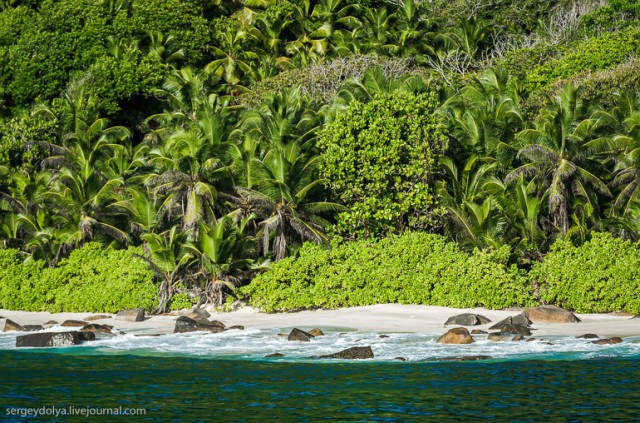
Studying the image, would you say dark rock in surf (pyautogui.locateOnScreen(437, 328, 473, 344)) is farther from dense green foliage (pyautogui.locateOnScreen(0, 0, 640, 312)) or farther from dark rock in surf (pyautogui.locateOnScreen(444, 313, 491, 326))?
dense green foliage (pyautogui.locateOnScreen(0, 0, 640, 312))

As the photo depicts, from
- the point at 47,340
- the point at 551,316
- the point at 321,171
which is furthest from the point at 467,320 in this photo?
the point at 47,340

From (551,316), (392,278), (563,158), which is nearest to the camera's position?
(551,316)

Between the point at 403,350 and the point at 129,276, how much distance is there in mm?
12642

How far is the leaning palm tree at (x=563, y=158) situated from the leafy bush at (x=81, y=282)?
1273 cm

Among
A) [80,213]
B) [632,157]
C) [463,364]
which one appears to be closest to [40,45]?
[80,213]

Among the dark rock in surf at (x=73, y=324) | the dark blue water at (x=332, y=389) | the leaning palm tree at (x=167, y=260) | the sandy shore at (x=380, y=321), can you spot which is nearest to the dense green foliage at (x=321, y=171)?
the leaning palm tree at (x=167, y=260)

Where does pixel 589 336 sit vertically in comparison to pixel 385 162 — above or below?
below

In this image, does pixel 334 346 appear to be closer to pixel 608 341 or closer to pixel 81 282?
pixel 608 341

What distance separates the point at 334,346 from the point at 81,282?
1321cm

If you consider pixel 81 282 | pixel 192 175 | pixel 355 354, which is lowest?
pixel 355 354

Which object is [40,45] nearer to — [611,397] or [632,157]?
[632,157]

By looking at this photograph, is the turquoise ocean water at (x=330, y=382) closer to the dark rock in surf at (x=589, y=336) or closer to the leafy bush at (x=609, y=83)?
the dark rock in surf at (x=589, y=336)

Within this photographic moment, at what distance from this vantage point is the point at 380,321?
993 inches

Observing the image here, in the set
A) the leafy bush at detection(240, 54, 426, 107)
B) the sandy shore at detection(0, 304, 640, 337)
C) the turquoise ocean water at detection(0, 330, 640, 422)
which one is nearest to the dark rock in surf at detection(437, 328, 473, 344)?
the turquoise ocean water at detection(0, 330, 640, 422)
